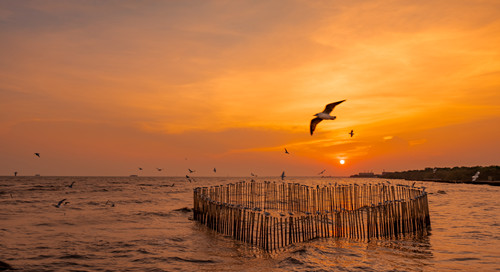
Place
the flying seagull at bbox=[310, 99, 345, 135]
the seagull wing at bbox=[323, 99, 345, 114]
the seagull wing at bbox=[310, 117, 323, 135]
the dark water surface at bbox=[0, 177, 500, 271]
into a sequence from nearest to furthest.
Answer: the seagull wing at bbox=[323, 99, 345, 114] < the flying seagull at bbox=[310, 99, 345, 135] < the seagull wing at bbox=[310, 117, 323, 135] < the dark water surface at bbox=[0, 177, 500, 271]

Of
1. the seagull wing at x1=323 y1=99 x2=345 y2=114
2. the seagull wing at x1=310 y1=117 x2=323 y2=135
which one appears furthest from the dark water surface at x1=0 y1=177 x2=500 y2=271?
the seagull wing at x1=323 y1=99 x2=345 y2=114

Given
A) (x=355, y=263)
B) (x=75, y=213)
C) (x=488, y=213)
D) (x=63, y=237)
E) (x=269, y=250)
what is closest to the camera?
(x=355, y=263)

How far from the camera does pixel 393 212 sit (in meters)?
21.5

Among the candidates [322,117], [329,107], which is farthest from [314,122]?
[329,107]

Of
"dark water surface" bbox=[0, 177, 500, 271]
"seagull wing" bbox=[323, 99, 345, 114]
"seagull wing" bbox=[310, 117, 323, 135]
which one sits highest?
"seagull wing" bbox=[323, 99, 345, 114]

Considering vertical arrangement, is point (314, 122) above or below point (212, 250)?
above

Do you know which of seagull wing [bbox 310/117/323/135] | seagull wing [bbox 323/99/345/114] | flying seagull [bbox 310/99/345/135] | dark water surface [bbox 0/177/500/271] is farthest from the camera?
dark water surface [bbox 0/177/500/271]

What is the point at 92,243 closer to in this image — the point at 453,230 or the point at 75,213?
the point at 75,213

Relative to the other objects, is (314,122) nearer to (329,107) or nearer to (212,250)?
(329,107)

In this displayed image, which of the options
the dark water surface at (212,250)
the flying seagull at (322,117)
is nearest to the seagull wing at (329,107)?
the flying seagull at (322,117)

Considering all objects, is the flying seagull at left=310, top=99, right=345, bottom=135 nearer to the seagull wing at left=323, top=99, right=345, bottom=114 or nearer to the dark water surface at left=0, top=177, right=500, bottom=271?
the seagull wing at left=323, top=99, right=345, bottom=114

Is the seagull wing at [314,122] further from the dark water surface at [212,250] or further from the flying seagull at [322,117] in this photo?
the dark water surface at [212,250]

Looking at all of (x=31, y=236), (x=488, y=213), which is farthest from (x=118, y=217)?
(x=488, y=213)

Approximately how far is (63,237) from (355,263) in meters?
17.2
